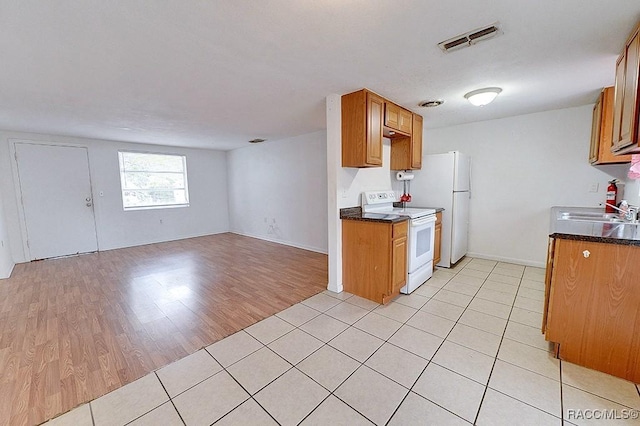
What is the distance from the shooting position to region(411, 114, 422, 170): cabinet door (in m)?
3.68

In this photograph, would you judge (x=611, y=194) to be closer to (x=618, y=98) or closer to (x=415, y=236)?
(x=618, y=98)

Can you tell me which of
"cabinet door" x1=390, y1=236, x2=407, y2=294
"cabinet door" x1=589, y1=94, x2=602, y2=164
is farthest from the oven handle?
"cabinet door" x1=589, y1=94, x2=602, y2=164

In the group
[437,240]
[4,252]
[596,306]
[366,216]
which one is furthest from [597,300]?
[4,252]

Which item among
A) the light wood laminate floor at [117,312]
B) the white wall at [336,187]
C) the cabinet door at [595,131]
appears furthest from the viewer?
the white wall at [336,187]

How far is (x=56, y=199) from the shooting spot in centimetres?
474

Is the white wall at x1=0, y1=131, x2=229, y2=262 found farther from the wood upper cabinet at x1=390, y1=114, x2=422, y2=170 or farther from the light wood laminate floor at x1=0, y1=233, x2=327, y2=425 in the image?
the wood upper cabinet at x1=390, y1=114, x2=422, y2=170

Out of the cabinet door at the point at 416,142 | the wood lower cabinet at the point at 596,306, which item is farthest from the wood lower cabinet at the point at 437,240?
the wood lower cabinet at the point at 596,306

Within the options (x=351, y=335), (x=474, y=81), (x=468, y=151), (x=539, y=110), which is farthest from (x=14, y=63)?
(x=539, y=110)

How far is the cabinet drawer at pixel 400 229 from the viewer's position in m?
2.64

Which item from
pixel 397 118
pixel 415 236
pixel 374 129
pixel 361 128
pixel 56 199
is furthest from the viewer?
pixel 56 199

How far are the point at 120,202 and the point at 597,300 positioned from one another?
23.6 ft

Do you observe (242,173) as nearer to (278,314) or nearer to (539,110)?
(278,314)

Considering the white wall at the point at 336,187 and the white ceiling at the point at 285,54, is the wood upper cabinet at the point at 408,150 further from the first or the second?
the white wall at the point at 336,187

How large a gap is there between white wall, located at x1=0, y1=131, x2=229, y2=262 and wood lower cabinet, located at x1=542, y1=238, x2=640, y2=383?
6852 mm
